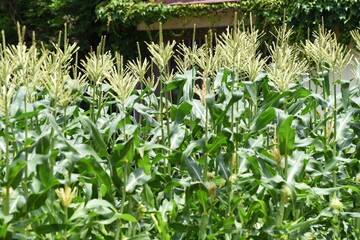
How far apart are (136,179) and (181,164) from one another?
0.25 m

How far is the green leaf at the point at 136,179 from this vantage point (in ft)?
8.42

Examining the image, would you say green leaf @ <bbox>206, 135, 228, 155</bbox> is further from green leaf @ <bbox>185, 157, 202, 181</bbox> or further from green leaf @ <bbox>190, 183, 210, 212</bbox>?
green leaf @ <bbox>190, 183, 210, 212</bbox>

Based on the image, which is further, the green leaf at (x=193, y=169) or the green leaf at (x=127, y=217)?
the green leaf at (x=193, y=169)

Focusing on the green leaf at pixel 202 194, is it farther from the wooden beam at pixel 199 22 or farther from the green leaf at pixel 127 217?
the wooden beam at pixel 199 22

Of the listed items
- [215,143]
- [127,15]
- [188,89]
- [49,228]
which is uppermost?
[127,15]

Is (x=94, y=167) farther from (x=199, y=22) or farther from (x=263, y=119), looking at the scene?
(x=199, y=22)

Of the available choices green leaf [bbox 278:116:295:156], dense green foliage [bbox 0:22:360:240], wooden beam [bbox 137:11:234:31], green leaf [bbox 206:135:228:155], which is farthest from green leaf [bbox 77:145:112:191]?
wooden beam [bbox 137:11:234:31]

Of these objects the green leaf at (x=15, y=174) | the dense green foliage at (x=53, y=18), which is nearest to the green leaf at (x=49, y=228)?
the green leaf at (x=15, y=174)

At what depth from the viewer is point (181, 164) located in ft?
9.11

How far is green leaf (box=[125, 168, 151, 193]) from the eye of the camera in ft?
8.42

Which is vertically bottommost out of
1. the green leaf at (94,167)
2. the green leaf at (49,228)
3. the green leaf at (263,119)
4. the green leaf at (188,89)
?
the green leaf at (49,228)

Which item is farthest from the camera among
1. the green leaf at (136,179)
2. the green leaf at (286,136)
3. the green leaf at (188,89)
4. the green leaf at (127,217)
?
the green leaf at (188,89)

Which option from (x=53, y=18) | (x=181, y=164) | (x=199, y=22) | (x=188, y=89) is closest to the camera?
(x=181, y=164)

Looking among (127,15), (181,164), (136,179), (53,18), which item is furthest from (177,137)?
(53,18)
